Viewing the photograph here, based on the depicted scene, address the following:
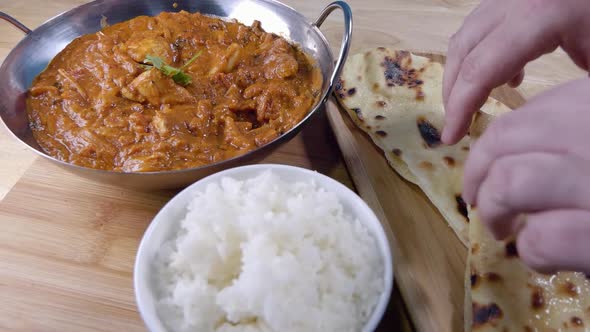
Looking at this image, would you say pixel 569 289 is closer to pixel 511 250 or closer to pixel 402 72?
pixel 511 250

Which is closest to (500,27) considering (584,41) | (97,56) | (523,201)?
(584,41)

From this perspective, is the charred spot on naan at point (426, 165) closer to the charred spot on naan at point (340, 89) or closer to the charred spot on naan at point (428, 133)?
the charred spot on naan at point (428, 133)

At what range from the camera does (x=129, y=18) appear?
2.20m

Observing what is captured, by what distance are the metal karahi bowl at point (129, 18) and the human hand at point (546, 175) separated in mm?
795

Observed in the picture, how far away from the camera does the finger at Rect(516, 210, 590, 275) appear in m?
0.64

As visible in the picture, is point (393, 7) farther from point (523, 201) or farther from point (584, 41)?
point (523, 201)

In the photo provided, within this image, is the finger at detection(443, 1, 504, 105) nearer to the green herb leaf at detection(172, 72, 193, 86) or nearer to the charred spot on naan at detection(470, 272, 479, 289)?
the charred spot on naan at detection(470, 272, 479, 289)

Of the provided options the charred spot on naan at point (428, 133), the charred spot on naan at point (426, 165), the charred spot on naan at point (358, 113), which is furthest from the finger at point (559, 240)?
the charred spot on naan at point (358, 113)

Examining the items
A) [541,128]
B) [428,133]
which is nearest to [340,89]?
[428,133]

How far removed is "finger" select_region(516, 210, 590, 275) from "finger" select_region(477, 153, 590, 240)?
0.06 feet

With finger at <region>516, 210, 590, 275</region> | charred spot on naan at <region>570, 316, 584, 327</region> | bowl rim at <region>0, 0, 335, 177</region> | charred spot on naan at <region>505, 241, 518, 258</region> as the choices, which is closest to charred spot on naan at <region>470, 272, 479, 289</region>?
charred spot on naan at <region>505, 241, 518, 258</region>

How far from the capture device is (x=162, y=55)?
1.92 meters

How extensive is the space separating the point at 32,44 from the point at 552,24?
1918 mm

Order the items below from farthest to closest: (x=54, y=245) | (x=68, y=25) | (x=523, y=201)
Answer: (x=68, y=25) → (x=54, y=245) → (x=523, y=201)
